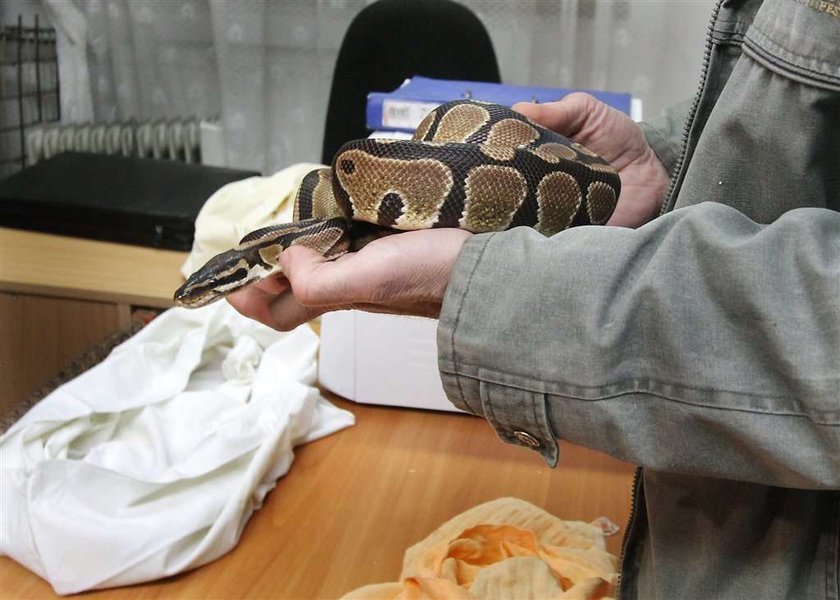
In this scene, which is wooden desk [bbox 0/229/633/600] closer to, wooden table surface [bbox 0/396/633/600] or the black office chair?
wooden table surface [bbox 0/396/633/600]

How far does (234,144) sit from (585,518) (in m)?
1.83

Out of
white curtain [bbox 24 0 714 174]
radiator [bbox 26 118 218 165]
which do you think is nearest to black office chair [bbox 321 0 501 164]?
white curtain [bbox 24 0 714 174]

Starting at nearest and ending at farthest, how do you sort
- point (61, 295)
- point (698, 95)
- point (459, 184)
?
point (698, 95)
point (459, 184)
point (61, 295)

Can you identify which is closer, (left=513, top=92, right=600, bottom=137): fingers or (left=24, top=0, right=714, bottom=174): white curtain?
(left=513, top=92, right=600, bottom=137): fingers

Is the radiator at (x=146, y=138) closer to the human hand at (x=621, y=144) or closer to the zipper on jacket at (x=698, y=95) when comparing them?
the human hand at (x=621, y=144)

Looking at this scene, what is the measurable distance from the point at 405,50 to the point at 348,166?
4.42 ft

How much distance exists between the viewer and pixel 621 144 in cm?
142

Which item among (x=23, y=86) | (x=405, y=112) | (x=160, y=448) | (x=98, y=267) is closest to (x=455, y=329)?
(x=160, y=448)

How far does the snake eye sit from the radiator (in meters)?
1.76

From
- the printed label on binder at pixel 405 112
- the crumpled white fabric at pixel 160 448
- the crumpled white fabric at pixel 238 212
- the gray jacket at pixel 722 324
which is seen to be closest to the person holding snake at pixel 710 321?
the gray jacket at pixel 722 324

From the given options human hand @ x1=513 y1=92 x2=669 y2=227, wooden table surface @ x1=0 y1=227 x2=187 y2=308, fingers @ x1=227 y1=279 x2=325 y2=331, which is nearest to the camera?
fingers @ x1=227 y1=279 x2=325 y2=331

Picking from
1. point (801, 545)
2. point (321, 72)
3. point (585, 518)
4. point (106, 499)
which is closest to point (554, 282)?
point (801, 545)

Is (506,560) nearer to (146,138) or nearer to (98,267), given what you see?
(98,267)

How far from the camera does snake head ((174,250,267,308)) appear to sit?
1.28 m
